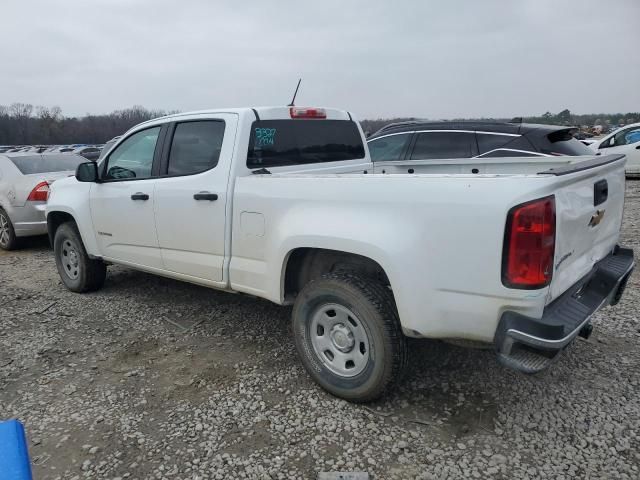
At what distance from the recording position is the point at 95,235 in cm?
476

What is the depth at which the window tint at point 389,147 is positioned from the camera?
7.66 meters

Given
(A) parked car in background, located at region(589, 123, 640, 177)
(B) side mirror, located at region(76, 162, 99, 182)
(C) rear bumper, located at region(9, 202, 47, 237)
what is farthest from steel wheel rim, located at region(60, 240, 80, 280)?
(A) parked car in background, located at region(589, 123, 640, 177)

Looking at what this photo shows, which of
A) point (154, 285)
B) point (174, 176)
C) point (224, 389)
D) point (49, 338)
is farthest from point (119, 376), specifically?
point (154, 285)

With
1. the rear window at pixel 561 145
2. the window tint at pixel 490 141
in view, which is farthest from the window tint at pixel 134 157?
the rear window at pixel 561 145

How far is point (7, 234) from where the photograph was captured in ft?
24.1

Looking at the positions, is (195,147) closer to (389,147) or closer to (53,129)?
(389,147)

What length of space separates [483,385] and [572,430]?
0.60 meters

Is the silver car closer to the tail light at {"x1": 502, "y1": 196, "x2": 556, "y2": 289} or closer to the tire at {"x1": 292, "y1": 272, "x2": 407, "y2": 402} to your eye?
the tire at {"x1": 292, "y1": 272, "x2": 407, "y2": 402}

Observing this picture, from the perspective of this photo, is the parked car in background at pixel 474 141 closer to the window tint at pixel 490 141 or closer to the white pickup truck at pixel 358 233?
the window tint at pixel 490 141

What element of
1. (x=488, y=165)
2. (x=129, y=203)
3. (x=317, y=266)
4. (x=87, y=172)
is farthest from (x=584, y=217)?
(x=87, y=172)

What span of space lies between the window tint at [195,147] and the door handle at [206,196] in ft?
0.72

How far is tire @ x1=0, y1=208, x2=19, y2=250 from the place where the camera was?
7.30 m

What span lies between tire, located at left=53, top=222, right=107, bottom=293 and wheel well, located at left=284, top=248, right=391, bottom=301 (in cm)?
276

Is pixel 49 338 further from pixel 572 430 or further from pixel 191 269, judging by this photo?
pixel 572 430
